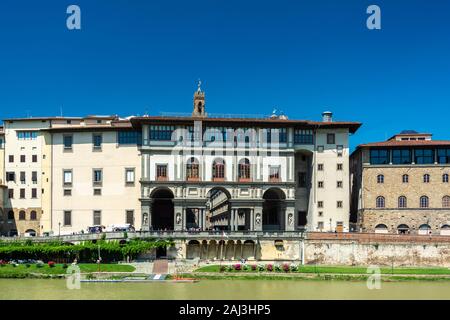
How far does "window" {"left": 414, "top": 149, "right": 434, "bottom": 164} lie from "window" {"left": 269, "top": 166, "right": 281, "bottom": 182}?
16793mm

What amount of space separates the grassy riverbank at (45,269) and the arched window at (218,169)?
1701 cm

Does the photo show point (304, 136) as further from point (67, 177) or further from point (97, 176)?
point (67, 177)

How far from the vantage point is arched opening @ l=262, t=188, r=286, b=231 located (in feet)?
233

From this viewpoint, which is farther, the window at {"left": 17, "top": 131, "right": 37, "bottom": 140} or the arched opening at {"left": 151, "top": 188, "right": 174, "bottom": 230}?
the window at {"left": 17, "top": 131, "right": 37, "bottom": 140}

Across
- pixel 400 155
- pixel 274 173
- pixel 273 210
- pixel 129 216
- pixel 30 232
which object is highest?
pixel 400 155

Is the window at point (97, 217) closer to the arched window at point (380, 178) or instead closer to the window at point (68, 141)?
the window at point (68, 141)

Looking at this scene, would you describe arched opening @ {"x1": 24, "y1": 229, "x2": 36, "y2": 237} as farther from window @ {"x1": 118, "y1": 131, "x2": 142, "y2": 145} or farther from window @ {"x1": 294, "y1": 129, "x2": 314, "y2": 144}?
window @ {"x1": 294, "y1": 129, "x2": 314, "y2": 144}

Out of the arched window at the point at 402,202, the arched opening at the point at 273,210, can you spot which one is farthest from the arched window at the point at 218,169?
the arched window at the point at 402,202

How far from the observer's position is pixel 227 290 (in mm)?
45469

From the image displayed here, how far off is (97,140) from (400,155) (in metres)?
37.2

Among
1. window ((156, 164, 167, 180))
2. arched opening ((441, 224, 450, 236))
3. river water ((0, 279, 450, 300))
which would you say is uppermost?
window ((156, 164, 167, 180))

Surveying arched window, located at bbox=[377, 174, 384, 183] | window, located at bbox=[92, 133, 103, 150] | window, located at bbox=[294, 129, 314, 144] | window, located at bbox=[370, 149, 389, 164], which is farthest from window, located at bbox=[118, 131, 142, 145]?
arched window, located at bbox=[377, 174, 384, 183]

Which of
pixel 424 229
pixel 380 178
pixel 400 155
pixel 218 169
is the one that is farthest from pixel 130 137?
pixel 424 229

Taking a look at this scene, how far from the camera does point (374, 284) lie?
5084 centimetres
